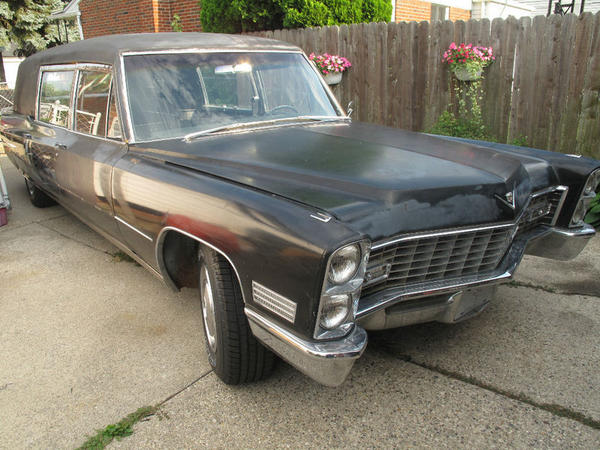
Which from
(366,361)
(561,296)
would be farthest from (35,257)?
(561,296)

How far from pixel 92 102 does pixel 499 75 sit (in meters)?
4.75

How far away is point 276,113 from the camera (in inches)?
139

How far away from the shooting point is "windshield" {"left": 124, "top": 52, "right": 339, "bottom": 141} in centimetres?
319

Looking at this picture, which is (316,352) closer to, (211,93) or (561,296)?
(211,93)

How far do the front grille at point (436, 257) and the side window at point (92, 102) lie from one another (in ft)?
7.30

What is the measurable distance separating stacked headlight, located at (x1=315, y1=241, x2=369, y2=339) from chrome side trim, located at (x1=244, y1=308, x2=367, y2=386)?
4 centimetres

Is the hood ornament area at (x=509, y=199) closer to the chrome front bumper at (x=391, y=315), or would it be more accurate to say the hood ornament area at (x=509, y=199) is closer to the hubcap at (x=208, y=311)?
the chrome front bumper at (x=391, y=315)

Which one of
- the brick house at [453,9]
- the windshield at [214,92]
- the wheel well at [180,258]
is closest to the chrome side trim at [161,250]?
the wheel well at [180,258]

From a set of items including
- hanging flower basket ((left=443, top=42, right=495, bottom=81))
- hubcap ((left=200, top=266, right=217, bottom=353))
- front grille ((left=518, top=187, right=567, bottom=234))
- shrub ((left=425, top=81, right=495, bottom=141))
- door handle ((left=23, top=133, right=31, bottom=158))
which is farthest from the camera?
shrub ((left=425, top=81, right=495, bottom=141))

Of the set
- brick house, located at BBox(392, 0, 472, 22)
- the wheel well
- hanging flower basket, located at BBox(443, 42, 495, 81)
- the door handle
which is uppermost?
brick house, located at BBox(392, 0, 472, 22)

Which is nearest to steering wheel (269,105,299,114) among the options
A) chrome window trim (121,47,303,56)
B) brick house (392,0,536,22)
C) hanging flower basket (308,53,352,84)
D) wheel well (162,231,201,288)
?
chrome window trim (121,47,303,56)

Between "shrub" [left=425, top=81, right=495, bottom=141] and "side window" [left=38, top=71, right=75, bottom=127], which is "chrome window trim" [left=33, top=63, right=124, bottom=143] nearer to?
"side window" [left=38, top=71, right=75, bottom=127]

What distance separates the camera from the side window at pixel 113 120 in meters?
3.25

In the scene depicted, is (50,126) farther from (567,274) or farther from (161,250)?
(567,274)
